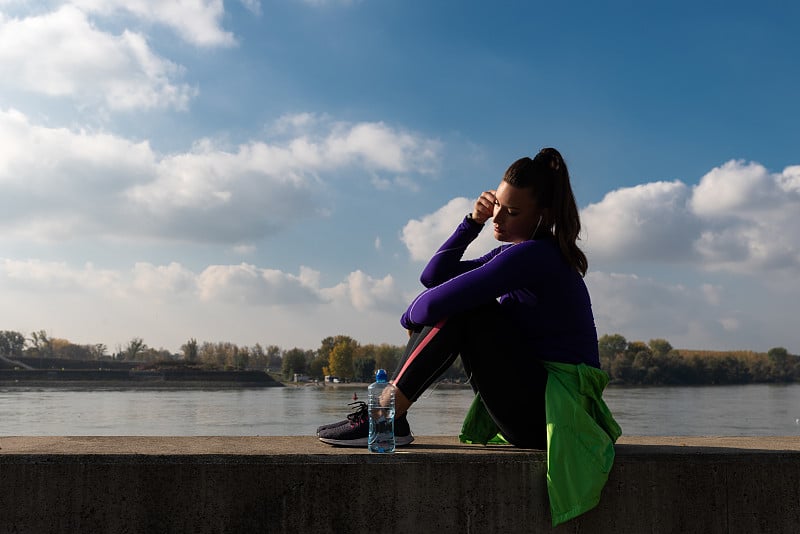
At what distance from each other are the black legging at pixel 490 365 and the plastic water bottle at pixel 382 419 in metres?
0.06

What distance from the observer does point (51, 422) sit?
35750mm

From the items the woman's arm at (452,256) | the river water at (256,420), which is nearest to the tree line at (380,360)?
the river water at (256,420)

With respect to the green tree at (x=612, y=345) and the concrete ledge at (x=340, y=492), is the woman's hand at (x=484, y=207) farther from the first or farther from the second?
the green tree at (x=612, y=345)

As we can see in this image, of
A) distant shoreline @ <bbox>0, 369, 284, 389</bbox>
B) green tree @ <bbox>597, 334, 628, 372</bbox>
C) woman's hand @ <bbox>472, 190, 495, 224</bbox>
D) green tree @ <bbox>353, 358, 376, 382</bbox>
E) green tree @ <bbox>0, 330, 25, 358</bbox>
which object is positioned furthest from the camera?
green tree @ <bbox>0, 330, 25, 358</bbox>

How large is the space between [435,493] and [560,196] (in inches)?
43.5

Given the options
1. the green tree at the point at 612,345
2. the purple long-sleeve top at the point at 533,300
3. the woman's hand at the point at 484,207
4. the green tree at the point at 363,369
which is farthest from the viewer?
the green tree at the point at 612,345

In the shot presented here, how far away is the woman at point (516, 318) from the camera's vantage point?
94.3 inches

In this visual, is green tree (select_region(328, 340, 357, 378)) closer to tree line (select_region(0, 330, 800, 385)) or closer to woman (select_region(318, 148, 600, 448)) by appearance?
tree line (select_region(0, 330, 800, 385))

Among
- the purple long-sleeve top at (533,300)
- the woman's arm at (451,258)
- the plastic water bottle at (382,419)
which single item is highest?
the woman's arm at (451,258)

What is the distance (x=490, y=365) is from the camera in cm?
240

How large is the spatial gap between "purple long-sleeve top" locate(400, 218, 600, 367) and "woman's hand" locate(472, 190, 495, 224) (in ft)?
1.18

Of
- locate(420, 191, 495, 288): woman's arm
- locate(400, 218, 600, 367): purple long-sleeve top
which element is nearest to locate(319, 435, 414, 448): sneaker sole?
locate(400, 218, 600, 367): purple long-sleeve top

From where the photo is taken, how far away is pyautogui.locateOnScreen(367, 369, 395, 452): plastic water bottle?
8.11 feet

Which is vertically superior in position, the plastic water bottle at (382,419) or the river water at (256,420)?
the plastic water bottle at (382,419)
